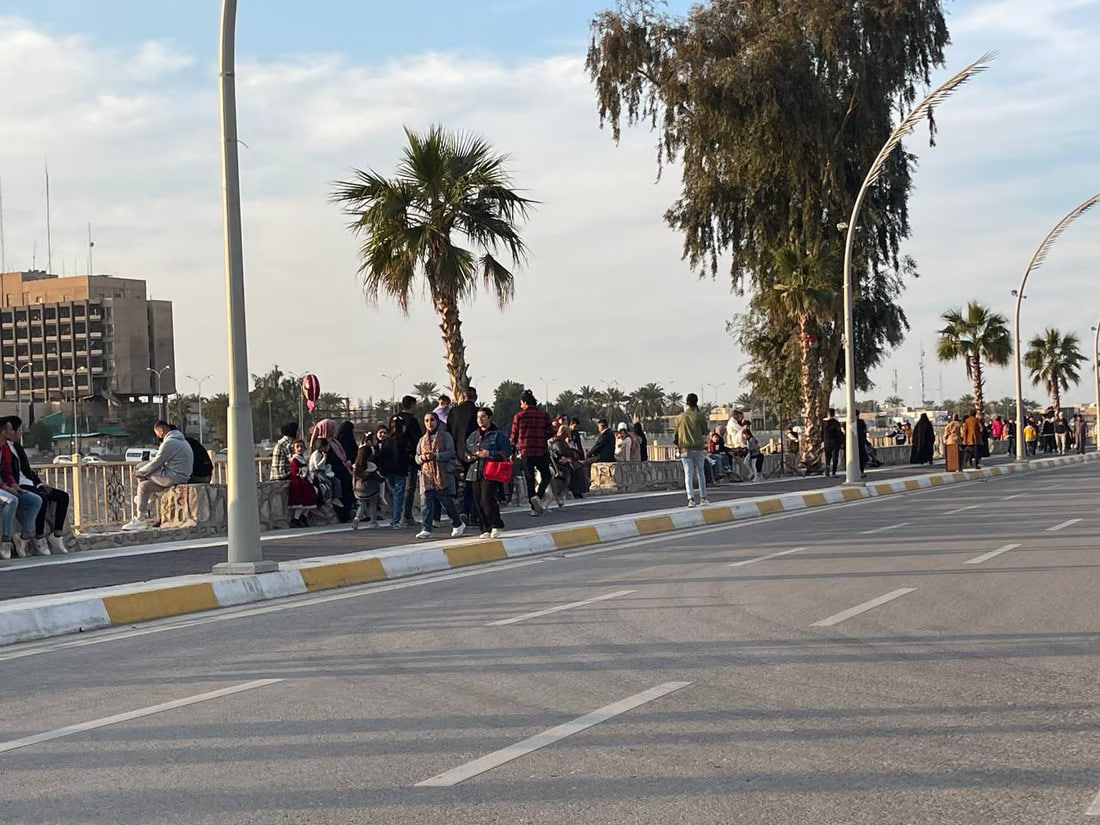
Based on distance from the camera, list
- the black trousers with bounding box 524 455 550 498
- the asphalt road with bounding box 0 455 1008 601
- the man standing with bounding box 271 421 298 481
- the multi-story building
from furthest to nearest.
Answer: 1. the multi-story building
2. the black trousers with bounding box 524 455 550 498
3. the man standing with bounding box 271 421 298 481
4. the asphalt road with bounding box 0 455 1008 601

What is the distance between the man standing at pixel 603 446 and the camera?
98.8 feet

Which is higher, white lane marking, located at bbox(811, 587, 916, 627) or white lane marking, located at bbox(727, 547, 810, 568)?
white lane marking, located at bbox(727, 547, 810, 568)

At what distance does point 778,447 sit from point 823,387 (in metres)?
2.68

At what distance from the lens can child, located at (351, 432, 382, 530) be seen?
781 inches

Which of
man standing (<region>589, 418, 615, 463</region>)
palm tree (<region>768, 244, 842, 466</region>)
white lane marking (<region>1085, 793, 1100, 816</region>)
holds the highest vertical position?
palm tree (<region>768, 244, 842, 466</region>)

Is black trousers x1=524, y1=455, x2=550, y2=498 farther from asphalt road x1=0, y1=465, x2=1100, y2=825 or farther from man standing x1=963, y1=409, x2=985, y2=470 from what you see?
man standing x1=963, y1=409, x2=985, y2=470

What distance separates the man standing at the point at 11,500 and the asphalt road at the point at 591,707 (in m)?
4.74

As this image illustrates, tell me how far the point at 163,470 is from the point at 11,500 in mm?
3576

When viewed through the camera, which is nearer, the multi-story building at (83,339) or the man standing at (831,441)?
the man standing at (831,441)

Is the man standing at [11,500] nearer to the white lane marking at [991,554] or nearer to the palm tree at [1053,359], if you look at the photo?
the white lane marking at [991,554]

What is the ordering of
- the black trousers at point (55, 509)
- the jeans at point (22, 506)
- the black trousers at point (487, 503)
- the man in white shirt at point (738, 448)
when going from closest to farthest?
the jeans at point (22, 506), the black trousers at point (55, 509), the black trousers at point (487, 503), the man in white shirt at point (738, 448)

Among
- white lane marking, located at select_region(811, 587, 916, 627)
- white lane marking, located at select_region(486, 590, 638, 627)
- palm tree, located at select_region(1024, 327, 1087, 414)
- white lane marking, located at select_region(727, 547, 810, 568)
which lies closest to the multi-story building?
palm tree, located at select_region(1024, 327, 1087, 414)

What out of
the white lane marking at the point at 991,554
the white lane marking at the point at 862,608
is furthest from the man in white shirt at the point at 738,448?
the white lane marking at the point at 862,608

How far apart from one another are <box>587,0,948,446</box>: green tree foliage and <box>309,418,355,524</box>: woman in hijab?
2074cm
